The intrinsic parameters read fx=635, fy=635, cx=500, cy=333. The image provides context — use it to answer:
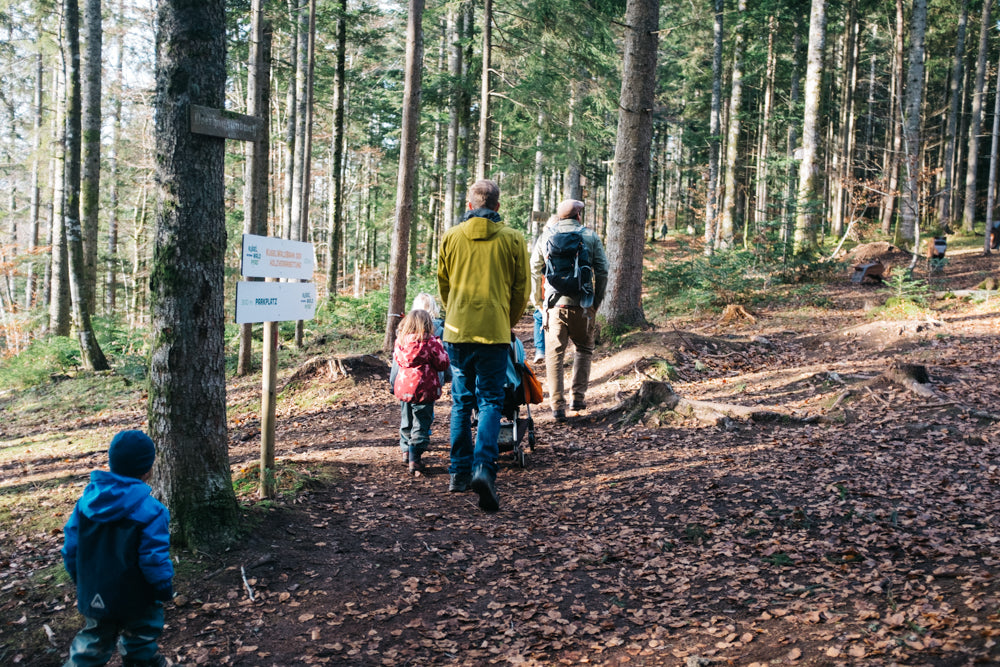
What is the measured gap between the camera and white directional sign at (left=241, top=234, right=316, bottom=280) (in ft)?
14.5

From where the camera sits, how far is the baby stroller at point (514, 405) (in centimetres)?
594

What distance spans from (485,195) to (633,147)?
5.54 m

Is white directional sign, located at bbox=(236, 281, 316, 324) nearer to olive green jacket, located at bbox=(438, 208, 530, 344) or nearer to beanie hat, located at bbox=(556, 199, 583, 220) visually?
olive green jacket, located at bbox=(438, 208, 530, 344)

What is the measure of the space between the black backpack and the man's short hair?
1656 mm

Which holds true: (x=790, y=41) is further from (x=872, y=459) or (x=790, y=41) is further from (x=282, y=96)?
(x=872, y=459)

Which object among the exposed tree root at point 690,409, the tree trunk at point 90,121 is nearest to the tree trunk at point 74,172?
the tree trunk at point 90,121

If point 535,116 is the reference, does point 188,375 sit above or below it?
below

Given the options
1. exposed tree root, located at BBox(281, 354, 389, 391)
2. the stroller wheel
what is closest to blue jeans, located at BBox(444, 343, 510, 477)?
the stroller wheel

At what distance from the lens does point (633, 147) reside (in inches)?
393

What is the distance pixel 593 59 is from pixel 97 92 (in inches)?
474

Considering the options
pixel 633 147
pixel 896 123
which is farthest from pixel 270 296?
pixel 896 123

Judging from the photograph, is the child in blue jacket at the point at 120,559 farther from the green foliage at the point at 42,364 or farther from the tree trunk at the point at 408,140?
the green foliage at the point at 42,364

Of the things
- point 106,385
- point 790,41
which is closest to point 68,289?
point 106,385

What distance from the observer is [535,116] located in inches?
648
